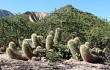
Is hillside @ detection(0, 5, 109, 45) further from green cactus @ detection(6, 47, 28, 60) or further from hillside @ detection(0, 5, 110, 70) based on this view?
green cactus @ detection(6, 47, 28, 60)

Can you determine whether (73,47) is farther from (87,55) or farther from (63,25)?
(63,25)

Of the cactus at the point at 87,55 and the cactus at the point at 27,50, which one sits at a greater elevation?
the cactus at the point at 27,50

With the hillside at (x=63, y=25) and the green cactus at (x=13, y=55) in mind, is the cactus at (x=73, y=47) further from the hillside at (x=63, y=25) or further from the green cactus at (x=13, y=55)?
the hillside at (x=63, y=25)

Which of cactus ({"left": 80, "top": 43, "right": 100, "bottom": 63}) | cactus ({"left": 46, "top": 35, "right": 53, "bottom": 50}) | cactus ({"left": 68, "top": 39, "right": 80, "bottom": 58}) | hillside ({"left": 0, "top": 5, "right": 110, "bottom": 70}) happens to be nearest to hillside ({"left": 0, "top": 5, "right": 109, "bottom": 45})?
hillside ({"left": 0, "top": 5, "right": 110, "bottom": 70})

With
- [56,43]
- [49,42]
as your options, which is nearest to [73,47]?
[49,42]

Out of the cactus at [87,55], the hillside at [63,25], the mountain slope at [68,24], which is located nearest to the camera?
the cactus at [87,55]

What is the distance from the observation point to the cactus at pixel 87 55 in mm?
11438

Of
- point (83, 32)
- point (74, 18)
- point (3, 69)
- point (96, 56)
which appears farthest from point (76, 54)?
point (74, 18)

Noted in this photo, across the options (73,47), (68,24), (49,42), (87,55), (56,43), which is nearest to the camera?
(87,55)

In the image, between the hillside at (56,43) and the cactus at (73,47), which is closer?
the hillside at (56,43)

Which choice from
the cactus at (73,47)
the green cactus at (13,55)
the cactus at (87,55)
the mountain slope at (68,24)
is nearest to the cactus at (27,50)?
the green cactus at (13,55)

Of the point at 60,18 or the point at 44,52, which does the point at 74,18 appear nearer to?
the point at 60,18

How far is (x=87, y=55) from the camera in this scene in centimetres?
1161

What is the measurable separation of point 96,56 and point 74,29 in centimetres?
A: 565
